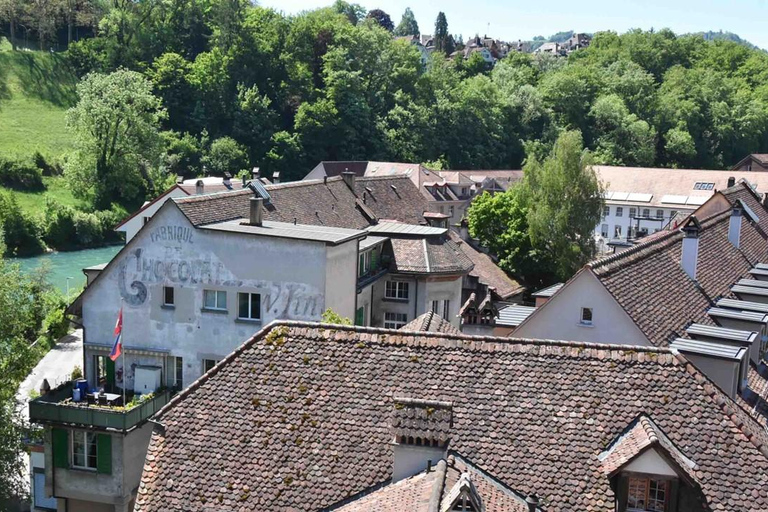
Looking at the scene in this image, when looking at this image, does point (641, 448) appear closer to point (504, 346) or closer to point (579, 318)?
point (504, 346)

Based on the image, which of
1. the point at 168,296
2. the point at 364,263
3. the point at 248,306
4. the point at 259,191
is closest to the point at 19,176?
the point at 259,191

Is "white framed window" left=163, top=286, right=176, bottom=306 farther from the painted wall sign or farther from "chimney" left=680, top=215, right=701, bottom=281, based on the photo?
"chimney" left=680, top=215, right=701, bottom=281

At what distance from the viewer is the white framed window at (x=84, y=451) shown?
27453 mm

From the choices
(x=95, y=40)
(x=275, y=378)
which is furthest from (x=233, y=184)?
(x=95, y=40)

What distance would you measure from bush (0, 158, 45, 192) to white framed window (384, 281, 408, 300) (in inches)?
2402

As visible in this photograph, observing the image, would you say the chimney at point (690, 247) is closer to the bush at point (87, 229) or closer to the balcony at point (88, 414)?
the balcony at point (88, 414)

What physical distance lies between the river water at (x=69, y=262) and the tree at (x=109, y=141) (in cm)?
793

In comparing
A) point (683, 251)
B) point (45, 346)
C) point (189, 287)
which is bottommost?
point (45, 346)

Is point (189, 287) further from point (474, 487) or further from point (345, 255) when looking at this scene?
point (474, 487)

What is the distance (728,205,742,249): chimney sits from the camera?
98.5 ft

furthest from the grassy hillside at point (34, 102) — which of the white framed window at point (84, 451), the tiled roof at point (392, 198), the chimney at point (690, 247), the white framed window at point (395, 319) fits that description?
the chimney at point (690, 247)

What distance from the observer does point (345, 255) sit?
1241 inches

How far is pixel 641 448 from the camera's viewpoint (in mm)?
12836

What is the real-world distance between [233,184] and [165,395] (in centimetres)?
3086
